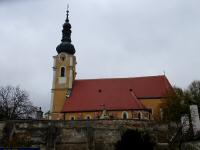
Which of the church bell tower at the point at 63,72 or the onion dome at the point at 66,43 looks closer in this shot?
the church bell tower at the point at 63,72

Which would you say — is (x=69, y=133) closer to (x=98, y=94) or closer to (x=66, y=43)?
(x=98, y=94)

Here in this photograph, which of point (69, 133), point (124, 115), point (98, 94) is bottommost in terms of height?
point (69, 133)

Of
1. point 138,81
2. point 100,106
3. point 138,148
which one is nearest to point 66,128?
point 138,148

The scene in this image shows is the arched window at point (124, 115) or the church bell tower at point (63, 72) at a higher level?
the church bell tower at point (63, 72)

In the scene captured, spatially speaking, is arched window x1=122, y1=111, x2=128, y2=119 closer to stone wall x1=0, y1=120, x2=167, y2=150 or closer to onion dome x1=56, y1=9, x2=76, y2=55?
stone wall x1=0, y1=120, x2=167, y2=150

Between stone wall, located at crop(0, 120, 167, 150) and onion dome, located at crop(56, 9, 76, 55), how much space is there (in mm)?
20110

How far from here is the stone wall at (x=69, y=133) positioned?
1095 inches

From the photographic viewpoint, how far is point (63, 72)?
4778cm

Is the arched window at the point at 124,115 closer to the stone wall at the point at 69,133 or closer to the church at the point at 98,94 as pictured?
the church at the point at 98,94

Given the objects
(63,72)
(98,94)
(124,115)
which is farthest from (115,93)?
(63,72)

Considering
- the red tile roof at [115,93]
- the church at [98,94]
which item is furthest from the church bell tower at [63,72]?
the red tile roof at [115,93]

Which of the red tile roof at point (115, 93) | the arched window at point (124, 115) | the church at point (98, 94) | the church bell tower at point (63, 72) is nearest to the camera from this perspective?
the arched window at point (124, 115)

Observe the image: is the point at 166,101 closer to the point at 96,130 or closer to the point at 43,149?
the point at 96,130

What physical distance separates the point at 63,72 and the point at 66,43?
423cm
